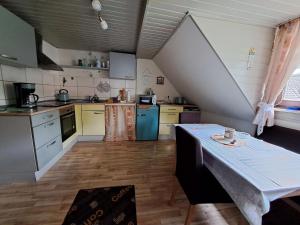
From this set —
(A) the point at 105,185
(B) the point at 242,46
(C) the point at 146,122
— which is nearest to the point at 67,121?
(A) the point at 105,185

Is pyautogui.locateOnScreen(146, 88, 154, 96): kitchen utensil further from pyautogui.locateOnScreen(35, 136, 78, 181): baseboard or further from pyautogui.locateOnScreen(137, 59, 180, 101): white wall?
pyautogui.locateOnScreen(35, 136, 78, 181): baseboard

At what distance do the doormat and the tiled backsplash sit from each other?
174 centimetres

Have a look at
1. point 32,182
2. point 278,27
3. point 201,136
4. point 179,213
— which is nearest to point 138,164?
point 179,213

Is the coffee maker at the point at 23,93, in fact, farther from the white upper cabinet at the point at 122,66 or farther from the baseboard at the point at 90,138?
the white upper cabinet at the point at 122,66

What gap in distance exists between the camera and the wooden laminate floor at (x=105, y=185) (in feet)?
4.64

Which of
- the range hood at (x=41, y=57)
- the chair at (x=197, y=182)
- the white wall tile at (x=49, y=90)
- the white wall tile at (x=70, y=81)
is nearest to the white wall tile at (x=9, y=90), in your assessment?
the range hood at (x=41, y=57)

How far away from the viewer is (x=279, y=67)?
191cm

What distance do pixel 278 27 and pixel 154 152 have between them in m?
2.65

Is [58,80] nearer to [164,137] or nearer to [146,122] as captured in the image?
Answer: [146,122]

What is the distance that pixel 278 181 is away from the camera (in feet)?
2.76

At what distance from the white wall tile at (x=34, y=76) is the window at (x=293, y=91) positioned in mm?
3973

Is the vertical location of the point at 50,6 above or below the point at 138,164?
above

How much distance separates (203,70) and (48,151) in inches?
103

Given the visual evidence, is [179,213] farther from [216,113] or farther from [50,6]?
[50,6]
